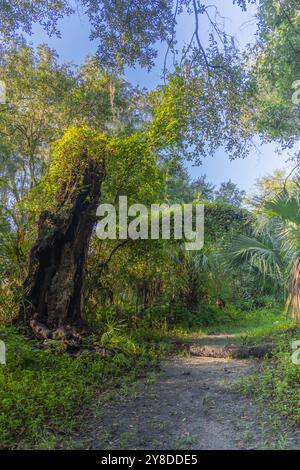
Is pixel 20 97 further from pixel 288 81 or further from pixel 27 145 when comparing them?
pixel 288 81

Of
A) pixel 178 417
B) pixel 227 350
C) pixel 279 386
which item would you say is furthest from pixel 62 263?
pixel 279 386

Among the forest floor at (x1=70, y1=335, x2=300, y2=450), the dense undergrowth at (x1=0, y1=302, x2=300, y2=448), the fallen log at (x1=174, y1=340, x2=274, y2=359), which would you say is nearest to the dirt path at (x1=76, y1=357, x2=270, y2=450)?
the forest floor at (x1=70, y1=335, x2=300, y2=450)

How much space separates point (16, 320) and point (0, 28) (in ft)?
15.6

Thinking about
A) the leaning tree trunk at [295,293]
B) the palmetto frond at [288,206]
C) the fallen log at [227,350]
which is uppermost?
the palmetto frond at [288,206]

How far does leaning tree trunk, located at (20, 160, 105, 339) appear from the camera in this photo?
23.5 ft

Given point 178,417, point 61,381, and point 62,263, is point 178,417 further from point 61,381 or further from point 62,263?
point 62,263

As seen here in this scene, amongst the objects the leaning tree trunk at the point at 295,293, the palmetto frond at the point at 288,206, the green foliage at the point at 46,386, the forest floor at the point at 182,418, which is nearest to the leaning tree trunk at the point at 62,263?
the green foliage at the point at 46,386

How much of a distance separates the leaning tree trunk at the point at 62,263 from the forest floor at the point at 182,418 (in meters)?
2.14

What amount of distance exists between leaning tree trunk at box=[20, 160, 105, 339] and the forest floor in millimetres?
2143

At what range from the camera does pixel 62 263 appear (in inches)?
293

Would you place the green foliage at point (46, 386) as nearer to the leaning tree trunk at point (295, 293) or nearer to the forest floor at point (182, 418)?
the forest floor at point (182, 418)

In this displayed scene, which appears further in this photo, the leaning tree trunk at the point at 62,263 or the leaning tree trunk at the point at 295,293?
the leaning tree trunk at the point at 62,263

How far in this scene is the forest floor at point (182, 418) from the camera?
3518mm

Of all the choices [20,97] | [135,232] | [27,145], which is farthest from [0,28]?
[27,145]
